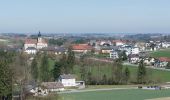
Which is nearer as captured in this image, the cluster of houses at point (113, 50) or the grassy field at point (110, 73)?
the grassy field at point (110, 73)

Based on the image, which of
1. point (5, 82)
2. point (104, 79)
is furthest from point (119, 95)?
point (5, 82)

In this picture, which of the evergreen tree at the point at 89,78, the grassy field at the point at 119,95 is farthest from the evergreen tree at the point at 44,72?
the grassy field at the point at 119,95

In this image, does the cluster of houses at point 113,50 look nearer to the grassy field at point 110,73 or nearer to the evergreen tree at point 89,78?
the grassy field at point 110,73

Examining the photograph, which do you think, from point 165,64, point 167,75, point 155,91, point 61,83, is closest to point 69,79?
point 61,83

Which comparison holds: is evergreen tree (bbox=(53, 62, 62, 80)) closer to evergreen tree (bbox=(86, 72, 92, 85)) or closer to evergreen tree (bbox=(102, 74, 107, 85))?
evergreen tree (bbox=(86, 72, 92, 85))

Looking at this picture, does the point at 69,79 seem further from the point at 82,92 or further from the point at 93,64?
the point at 93,64

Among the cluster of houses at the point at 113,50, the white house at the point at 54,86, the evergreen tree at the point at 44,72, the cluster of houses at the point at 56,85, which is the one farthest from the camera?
the cluster of houses at the point at 113,50

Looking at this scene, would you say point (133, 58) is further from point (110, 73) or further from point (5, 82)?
point (5, 82)
